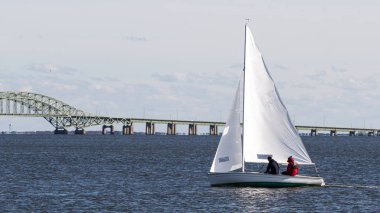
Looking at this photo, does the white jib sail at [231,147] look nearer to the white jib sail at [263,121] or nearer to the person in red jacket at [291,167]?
the white jib sail at [263,121]

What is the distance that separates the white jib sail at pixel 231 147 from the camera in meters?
49.1

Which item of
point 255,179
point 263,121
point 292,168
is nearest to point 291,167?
point 292,168

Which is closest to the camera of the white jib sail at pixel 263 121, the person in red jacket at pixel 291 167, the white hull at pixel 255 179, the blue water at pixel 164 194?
the blue water at pixel 164 194

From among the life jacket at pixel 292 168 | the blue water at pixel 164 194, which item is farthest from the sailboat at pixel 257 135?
the blue water at pixel 164 194

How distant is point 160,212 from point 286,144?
1111 cm

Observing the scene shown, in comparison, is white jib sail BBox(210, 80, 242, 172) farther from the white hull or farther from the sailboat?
the white hull

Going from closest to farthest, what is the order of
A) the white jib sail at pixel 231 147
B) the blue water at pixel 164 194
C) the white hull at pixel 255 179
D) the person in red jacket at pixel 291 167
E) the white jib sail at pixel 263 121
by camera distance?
1. the blue water at pixel 164 194
2. the white hull at pixel 255 179
3. the person in red jacket at pixel 291 167
4. the white jib sail at pixel 231 147
5. the white jib sail at pixel 263 121

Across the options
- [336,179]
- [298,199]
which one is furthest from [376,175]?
[298,199]

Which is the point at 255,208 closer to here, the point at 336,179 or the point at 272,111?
the point at 272,111

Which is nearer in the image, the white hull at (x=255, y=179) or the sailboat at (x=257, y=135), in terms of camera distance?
the white hull at (x=255, y=179)

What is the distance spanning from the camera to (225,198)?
45.8 meters

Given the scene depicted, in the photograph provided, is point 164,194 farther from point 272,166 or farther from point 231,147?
point 272,166

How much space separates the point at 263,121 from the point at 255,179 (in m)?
3.55

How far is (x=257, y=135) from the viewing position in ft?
165
